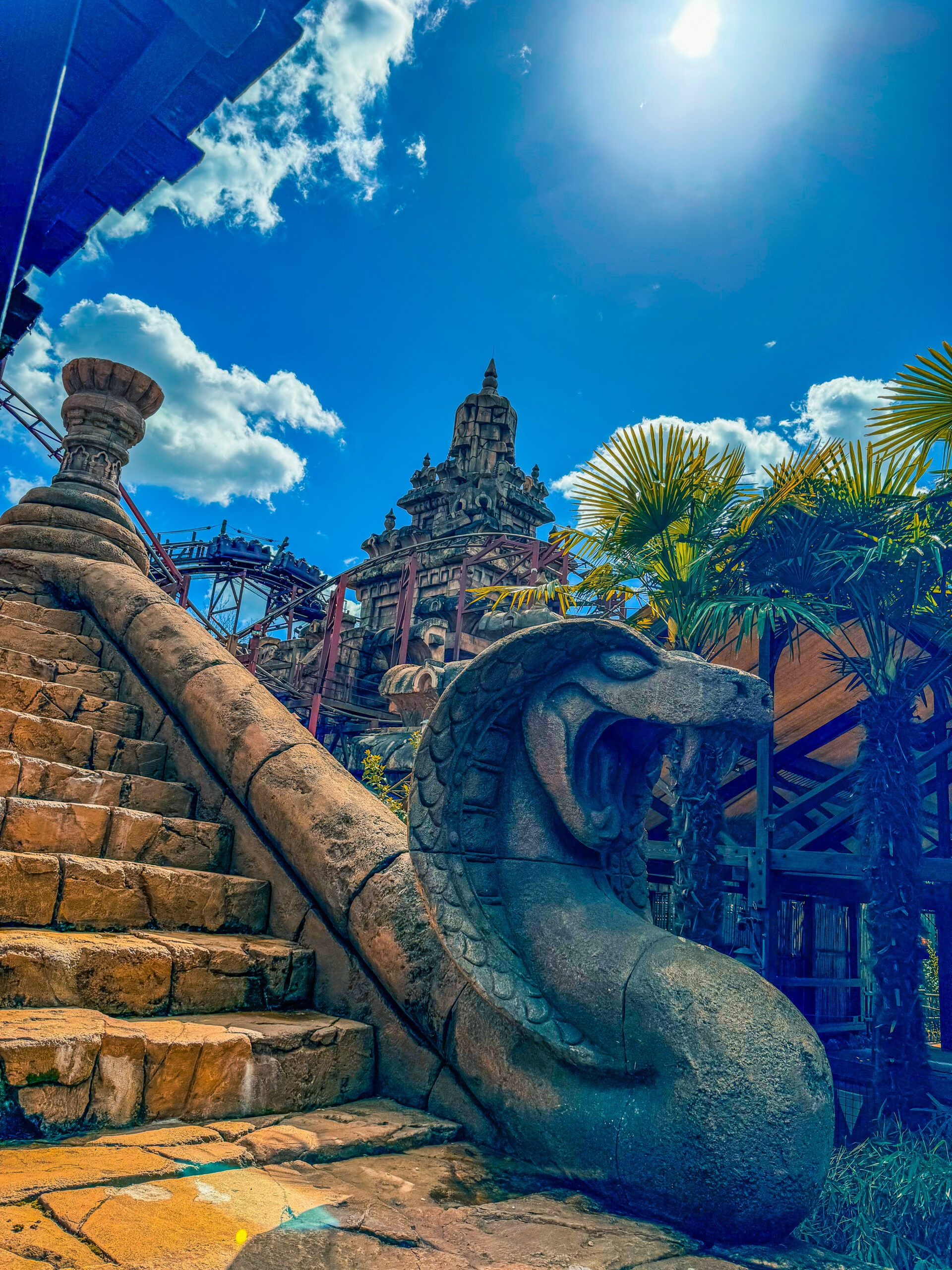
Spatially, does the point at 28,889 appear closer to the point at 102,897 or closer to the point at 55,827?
the point at 102,897

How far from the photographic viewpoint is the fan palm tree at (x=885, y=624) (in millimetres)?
4977

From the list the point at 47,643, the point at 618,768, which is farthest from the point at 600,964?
the point at 47,643

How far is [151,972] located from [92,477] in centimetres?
428

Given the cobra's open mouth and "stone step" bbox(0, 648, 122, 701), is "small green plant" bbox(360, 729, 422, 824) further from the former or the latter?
the cobra's open mouth

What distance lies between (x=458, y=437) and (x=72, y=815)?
25.7 meters

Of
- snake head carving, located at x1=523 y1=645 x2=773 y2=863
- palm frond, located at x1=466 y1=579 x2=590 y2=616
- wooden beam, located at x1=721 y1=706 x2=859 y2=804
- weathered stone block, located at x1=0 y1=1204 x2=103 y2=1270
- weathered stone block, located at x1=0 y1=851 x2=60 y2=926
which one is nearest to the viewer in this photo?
weathered stone block, located at x1=0 y1=1204 x2=103 y2=1270

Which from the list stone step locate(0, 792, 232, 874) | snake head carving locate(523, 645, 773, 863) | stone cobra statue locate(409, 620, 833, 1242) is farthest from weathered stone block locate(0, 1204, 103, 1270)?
snake head carving locate(523, 645, 773, 863)

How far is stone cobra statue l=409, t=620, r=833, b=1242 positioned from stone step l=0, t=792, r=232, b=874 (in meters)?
1.14

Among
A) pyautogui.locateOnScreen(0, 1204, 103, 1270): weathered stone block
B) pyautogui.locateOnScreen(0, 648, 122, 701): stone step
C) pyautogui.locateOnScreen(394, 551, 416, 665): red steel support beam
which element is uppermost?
pyautogui.locateOnScreen(394, 551, 416, 665): red steel support beam

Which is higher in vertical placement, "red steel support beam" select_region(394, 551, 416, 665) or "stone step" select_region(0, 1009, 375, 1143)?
"red steel support beam" select_region(394, 551, 416, 665)

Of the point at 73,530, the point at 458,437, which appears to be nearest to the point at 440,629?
the point at 458,437

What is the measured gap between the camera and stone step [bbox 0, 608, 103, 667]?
3994 mm

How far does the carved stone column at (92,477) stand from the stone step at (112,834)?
106 inches

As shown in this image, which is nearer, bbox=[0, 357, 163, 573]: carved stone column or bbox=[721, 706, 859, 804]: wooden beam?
bbox=[0, 357, 163, 573]: carved stone column
